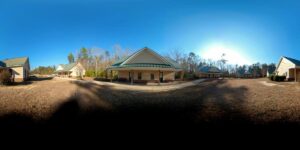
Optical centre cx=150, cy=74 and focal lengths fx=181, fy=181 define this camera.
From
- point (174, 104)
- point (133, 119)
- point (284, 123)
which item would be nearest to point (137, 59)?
point (174, 104)

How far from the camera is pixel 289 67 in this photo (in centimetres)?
2256

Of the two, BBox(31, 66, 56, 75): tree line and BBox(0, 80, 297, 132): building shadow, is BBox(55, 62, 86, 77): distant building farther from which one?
BBox(0, 80, 297, 132): building shadow

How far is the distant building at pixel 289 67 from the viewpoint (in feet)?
70.3

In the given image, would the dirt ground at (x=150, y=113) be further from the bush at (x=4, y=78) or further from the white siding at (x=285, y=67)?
the white siding at (x=285, y=67)

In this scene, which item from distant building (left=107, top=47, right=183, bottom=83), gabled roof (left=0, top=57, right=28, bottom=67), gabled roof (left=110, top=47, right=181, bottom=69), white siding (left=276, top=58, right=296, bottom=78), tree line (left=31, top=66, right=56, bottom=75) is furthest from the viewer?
tree line (left=31, top=66, right=56, bottom=75)

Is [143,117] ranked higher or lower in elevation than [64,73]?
lower

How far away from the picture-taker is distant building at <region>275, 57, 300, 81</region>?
21430 millimetres

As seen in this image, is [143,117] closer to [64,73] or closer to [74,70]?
[74,70]

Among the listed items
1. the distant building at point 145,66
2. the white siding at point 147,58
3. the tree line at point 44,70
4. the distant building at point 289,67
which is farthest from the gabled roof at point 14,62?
the distant building at point 289,67

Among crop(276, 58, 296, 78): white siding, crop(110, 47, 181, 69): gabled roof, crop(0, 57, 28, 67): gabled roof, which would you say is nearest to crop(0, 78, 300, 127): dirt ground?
crop(110, 47, 181, 69): gabled roof

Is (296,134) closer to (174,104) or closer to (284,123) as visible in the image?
(284,123)

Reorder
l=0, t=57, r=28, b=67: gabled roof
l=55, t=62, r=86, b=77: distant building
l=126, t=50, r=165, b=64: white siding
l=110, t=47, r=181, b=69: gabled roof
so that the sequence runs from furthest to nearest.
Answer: l=55, t=62, r=86, b=77: distant building < l=0, t=57, r=28, b=67: gabled roof < l=126, t=50, r=165, b=64: white siding < l=110, t=47, r=181, b=69: gabled roof

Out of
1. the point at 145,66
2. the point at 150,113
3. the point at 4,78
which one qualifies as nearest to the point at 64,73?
the point at 4,78

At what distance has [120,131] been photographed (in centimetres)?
405
